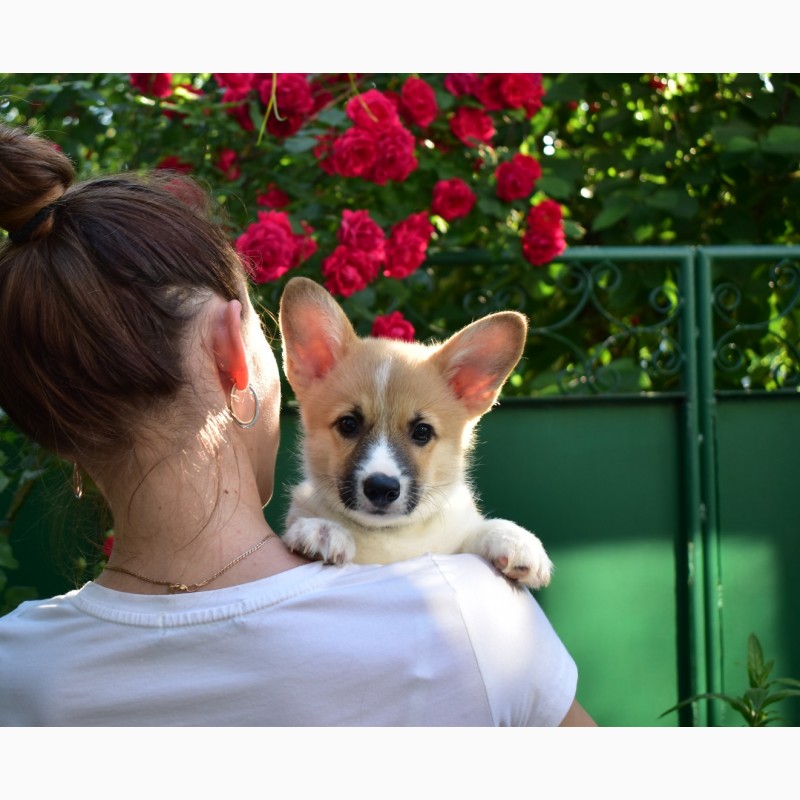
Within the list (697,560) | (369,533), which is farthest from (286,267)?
(697,560)

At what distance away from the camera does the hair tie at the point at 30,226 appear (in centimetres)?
169

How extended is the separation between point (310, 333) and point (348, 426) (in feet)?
0.89

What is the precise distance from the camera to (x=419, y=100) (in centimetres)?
340

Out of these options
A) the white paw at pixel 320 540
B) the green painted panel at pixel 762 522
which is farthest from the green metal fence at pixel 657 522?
the white paw at pixel 320 540

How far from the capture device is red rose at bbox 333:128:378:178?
317cm

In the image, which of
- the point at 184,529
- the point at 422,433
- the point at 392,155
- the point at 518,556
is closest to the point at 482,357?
the point at 422,433

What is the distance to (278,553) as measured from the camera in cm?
173

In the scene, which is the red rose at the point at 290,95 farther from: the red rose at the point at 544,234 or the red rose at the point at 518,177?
the red rose at the point at 544,234

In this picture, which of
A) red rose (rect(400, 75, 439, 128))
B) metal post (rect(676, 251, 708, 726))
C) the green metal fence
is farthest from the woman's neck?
metal post (rect(676, 251, 708, 726))

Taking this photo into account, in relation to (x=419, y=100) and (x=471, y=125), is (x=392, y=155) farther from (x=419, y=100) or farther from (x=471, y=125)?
(x=471, y=125)

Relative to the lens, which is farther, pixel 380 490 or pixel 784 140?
pixel 784 140

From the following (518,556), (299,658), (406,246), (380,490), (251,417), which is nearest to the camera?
(299,658)

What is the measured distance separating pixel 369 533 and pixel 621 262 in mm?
2060

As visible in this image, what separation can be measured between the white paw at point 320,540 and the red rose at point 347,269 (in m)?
1.19
